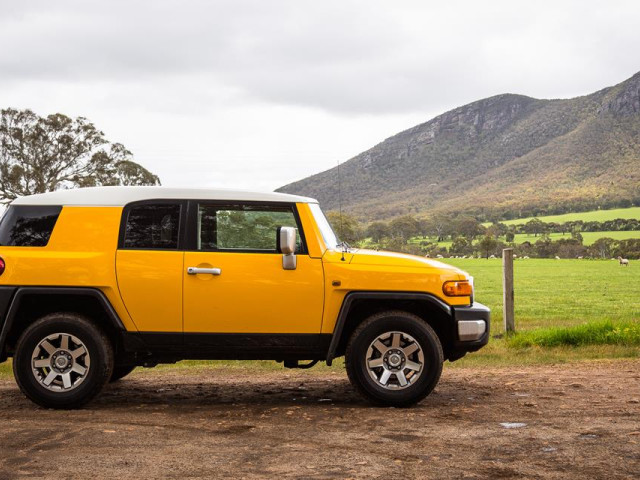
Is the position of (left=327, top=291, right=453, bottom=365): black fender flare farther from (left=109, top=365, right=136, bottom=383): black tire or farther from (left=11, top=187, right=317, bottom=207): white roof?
(left=109, top=365, right=136, bottom=383): black tire

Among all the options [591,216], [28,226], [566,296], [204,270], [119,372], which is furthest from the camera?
[591,216]

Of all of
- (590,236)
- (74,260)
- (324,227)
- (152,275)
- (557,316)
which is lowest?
(557,316)

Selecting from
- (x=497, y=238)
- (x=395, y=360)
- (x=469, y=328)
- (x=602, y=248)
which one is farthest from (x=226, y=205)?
(x=497, y=238)

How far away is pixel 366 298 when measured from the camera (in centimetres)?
753

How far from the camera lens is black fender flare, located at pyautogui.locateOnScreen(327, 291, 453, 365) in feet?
24.5

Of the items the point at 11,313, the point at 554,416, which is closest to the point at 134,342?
the point at 11,313

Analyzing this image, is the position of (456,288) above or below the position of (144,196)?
below

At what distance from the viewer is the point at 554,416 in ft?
23.0

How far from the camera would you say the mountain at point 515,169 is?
459 feet

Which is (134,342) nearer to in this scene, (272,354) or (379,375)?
(272,354)

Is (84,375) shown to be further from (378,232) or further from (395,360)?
(378,232)

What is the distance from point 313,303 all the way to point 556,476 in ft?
9.81

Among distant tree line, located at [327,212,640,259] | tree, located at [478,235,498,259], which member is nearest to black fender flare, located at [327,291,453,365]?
distant tree line, located at [327,212,640,259]

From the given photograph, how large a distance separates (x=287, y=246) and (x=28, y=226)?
243 centimetres
